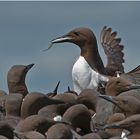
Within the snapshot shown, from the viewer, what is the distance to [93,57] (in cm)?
2005

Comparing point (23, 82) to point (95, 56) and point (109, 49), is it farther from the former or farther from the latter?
point (109, 49)

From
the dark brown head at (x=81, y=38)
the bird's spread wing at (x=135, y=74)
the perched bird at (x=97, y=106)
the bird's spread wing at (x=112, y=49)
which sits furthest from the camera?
the bird's spread wing at (x=112, y=49)

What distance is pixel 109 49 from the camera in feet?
74.1

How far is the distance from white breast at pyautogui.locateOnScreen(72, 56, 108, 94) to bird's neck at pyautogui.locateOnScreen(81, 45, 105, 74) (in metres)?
0.08

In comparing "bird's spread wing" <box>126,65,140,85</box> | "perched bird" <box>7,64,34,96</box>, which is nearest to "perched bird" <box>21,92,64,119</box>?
"bird's spread wing" <box>126,65,140,85</box>

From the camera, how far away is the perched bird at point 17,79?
1822cm

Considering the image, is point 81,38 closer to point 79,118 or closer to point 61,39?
point 61,39

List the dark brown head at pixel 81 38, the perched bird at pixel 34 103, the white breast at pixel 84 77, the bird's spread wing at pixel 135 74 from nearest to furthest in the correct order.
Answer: the perched bird at pixel 34 103, the bird's spread wing at pixel 135 74, the white breast at pixel 84 77, the dark brown head at pixel 81 38

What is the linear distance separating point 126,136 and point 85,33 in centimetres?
775

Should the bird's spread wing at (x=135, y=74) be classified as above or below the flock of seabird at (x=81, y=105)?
below

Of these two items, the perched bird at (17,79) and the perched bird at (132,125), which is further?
the perched bird at (17,79)

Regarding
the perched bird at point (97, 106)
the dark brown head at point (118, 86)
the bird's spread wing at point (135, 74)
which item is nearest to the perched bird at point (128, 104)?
the perched bird at point (97, 106)

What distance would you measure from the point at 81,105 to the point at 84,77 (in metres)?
5.46

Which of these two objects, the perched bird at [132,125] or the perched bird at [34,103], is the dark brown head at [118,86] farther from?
the perched bird at [132,125]
